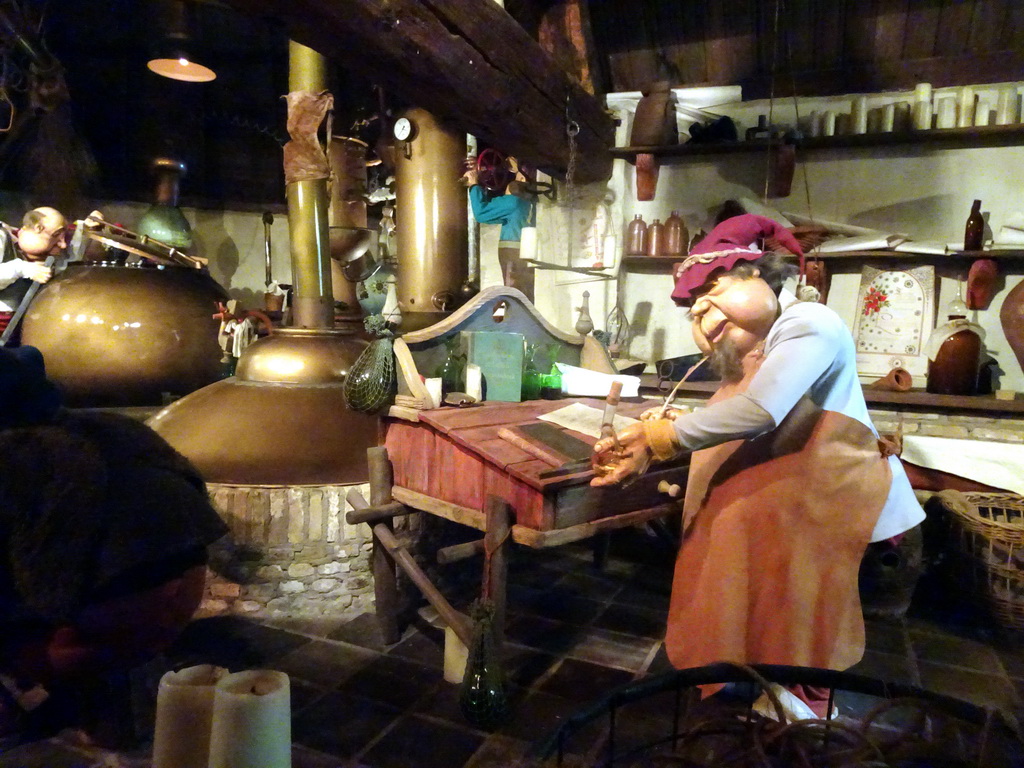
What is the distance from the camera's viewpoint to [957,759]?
984 mm

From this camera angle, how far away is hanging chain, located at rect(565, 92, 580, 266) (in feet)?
12.7

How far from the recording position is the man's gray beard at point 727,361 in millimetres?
2014

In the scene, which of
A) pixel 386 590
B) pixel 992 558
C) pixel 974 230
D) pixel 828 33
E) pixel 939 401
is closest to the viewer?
pixel 386 590

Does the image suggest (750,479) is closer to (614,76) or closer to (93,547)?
(93,547)

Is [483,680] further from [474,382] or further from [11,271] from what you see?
[11,271]

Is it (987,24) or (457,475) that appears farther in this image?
(987,24)

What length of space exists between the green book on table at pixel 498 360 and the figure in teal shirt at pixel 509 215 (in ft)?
5.06

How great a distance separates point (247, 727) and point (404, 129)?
11.2 feet

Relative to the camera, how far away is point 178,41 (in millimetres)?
5078

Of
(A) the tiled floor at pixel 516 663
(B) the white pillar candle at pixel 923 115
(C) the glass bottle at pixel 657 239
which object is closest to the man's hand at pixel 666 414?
(A) the tiled floor at pixel 516 663

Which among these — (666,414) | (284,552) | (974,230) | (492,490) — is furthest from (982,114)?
(284,552)

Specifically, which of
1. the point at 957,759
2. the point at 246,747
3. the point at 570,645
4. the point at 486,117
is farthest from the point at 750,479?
the point at 486,117

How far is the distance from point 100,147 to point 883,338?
257 inches

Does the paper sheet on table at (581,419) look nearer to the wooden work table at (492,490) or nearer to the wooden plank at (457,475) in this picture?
the wooden work table at (492,490)
